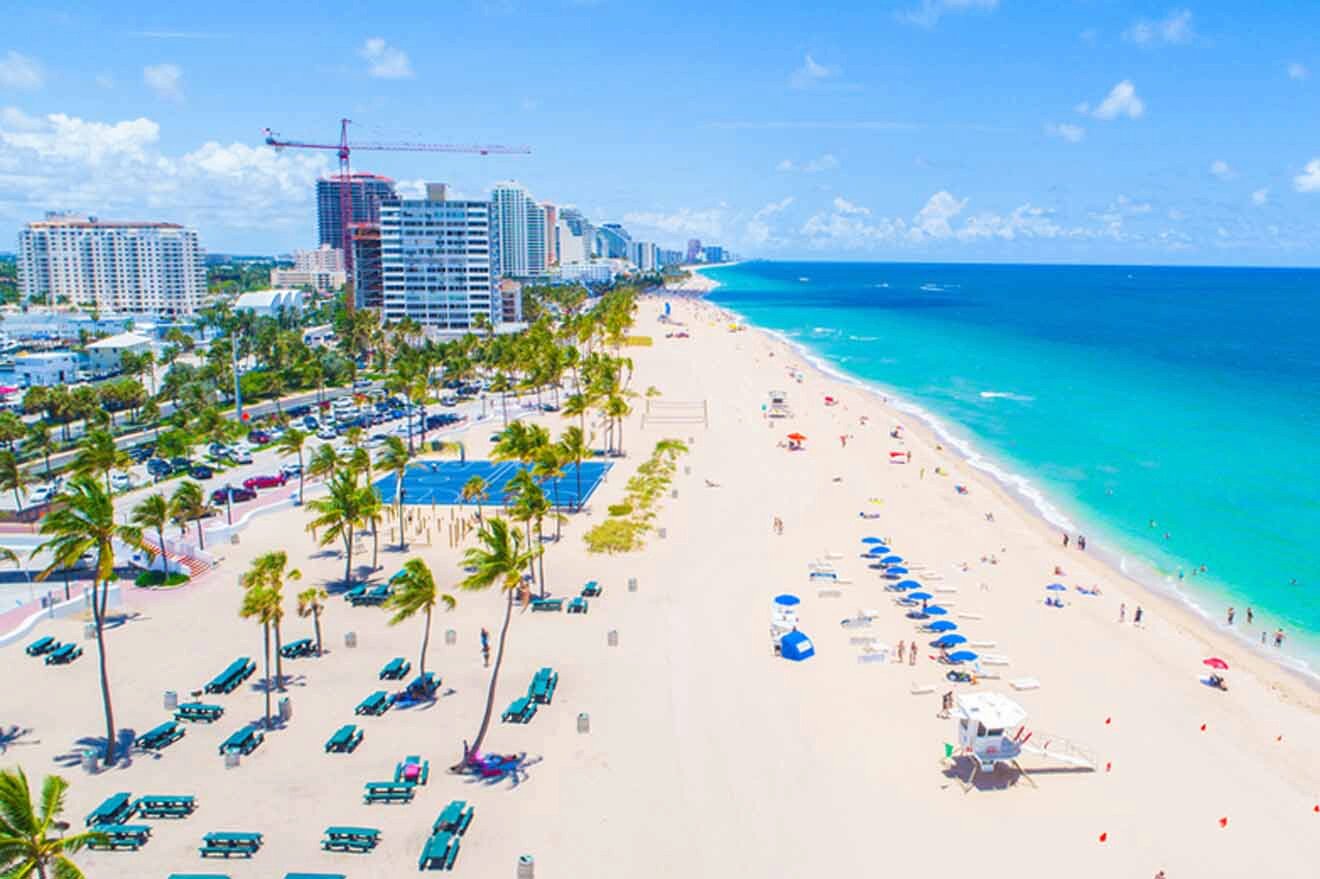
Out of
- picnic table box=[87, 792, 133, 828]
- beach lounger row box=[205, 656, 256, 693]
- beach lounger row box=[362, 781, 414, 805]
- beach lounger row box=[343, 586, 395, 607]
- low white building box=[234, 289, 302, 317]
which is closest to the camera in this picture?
picnic table box=[87, 792, 133, 828]

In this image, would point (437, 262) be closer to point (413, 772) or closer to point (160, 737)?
point (160, 737)

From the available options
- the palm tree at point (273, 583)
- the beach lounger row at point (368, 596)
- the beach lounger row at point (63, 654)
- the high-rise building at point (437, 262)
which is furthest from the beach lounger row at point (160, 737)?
the high-rise building at point (437, 262)

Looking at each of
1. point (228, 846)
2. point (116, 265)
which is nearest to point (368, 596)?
point (228, 846)

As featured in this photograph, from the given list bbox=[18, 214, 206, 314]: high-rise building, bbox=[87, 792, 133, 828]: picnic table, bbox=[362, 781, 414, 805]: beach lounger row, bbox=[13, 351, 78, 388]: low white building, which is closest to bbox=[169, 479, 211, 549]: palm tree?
bbox=[87, 792, 133, 828]: picnic table

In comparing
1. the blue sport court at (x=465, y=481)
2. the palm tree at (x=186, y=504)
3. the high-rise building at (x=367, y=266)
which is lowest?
the blue sport court at (x=465, y=481)

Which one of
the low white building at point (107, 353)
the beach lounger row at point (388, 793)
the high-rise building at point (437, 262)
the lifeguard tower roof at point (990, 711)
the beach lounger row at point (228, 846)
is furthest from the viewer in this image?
the high-rise building at point (437, 262)

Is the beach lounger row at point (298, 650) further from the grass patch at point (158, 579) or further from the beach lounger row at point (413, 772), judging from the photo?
the grass patch at point (158, 579)

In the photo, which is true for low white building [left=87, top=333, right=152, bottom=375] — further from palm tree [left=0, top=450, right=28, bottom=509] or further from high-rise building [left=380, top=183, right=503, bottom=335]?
palm tree [left=0, top=450, right=28, bottom=509]
